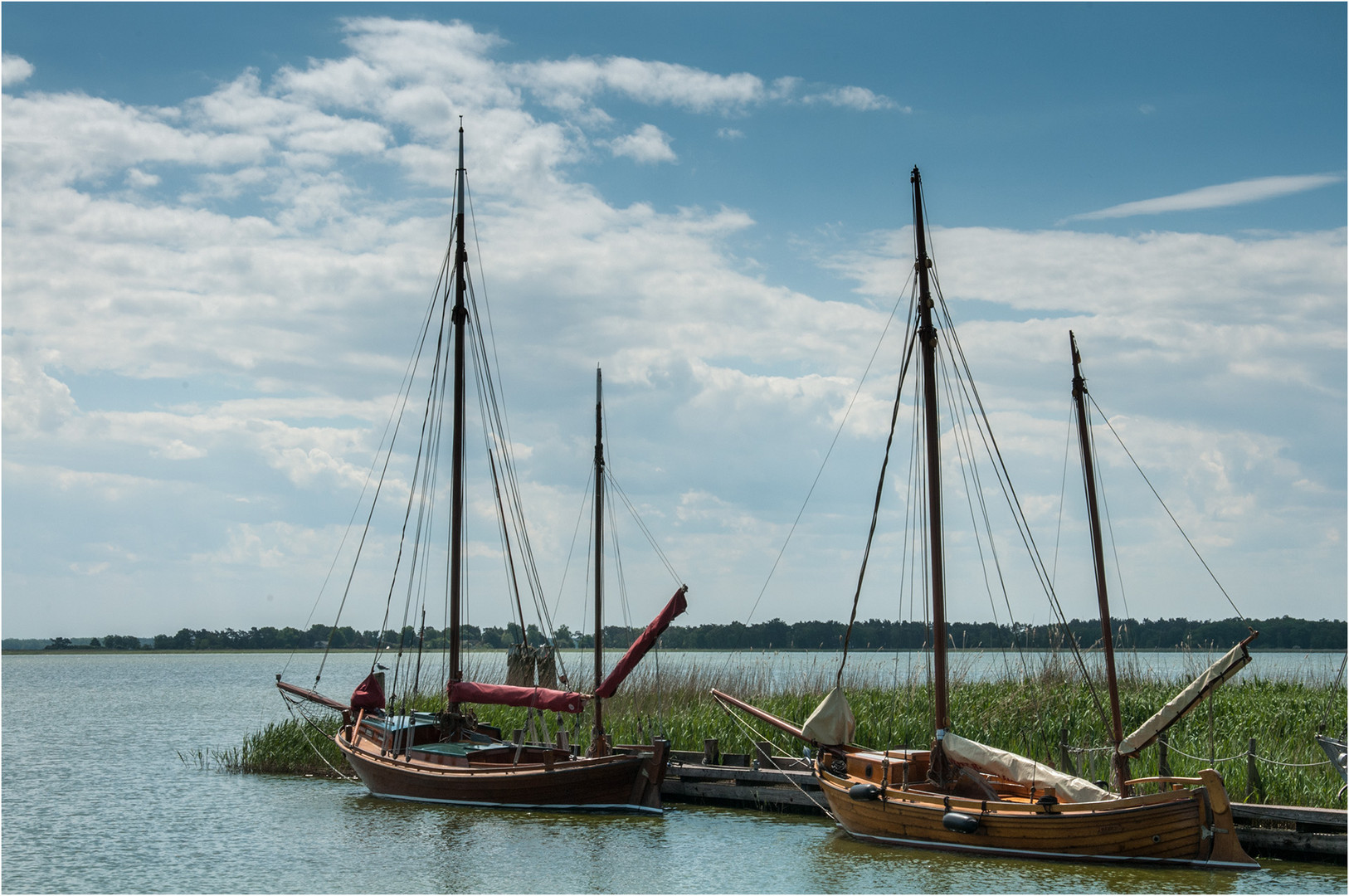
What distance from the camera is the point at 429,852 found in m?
21.6

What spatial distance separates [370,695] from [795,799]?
12492 millimetres

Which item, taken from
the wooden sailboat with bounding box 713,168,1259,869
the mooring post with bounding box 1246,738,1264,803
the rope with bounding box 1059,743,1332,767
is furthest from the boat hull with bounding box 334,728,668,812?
the mooring post with bounding box 1246,738,1264,803

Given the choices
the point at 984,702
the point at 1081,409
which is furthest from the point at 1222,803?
the point at 984,702

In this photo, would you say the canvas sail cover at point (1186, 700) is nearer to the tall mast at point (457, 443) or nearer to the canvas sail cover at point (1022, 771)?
the canvas sail cover at point (1022, 771)

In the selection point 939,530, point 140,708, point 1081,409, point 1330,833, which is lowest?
point 140,708

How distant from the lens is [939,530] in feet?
Answer: 77.1

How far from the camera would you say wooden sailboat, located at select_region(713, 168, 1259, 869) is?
18703 mm

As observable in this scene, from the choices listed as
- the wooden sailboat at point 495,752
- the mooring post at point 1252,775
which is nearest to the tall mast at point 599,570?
the wooden sailboat at point 495,752

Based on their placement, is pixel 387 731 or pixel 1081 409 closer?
pixel 1081 409

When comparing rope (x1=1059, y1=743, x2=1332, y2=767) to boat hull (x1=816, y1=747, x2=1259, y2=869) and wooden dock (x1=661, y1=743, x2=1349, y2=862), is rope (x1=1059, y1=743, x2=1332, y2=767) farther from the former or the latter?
boat hull (x1=816, y1=747, x2=1259, y2=869)

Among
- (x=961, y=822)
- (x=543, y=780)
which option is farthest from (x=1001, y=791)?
(x=543, y=780)

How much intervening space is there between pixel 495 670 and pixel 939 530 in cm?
2278

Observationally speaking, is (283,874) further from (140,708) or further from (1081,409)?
(140,708)

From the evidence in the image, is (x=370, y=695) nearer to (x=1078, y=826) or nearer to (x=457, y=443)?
(x=457, y=443)
